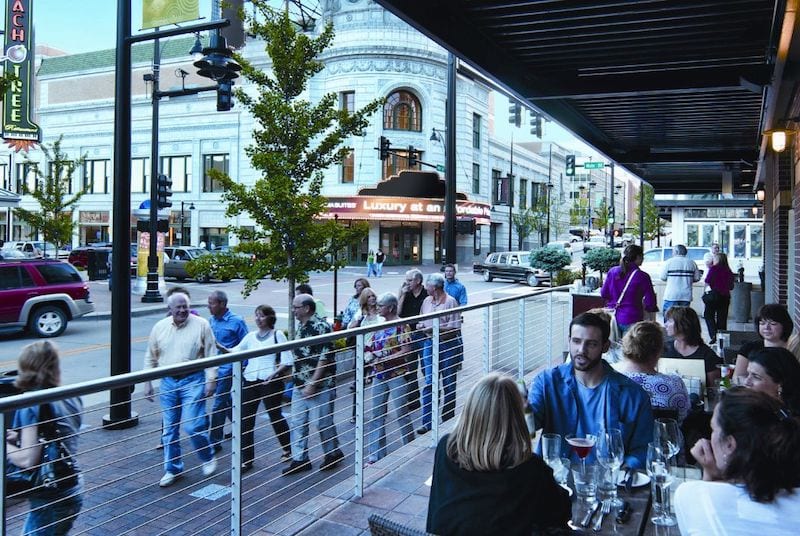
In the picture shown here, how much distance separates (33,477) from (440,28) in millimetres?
4562

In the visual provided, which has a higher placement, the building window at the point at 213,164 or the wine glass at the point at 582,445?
the building window at the point at 213,164

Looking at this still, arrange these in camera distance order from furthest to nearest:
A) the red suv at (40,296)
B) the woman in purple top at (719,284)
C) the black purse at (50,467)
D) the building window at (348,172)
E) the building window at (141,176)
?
1. the building window at (141,176)
2. the building window at (348,172)
3. the red suv at (40,296)
4. the woman in purple top at (719,284)
5. the black purse at (50,467)

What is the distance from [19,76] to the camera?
29547 mm

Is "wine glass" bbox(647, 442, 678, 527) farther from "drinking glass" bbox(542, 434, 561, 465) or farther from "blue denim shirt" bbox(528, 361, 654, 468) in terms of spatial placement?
"blue denim shirt" bbox(528, 361, 654, 468)

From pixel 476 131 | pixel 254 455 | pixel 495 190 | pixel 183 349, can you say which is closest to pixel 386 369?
pixel 254 455

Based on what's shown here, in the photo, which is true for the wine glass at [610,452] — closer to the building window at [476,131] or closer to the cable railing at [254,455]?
the cable railing at [254,455]

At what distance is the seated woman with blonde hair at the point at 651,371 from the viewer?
4398 millimetres

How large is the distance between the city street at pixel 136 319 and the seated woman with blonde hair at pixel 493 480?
10637mm

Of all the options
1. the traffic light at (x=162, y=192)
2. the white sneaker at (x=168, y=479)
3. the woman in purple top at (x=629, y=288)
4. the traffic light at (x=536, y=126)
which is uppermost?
the traffic light at (x=536, y=126)

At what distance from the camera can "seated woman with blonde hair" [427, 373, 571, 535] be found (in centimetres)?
260

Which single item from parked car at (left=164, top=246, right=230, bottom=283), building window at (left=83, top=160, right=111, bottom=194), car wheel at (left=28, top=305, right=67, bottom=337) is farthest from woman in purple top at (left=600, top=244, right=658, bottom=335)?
building window at (left=83, top=160, right=111, bottom=194)

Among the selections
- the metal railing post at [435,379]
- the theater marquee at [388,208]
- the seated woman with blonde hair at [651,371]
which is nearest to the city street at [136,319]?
the metal railing post at [435,379]

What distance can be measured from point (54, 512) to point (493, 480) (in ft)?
7.98

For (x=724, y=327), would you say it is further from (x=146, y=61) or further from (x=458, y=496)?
(x=146, y=61)
